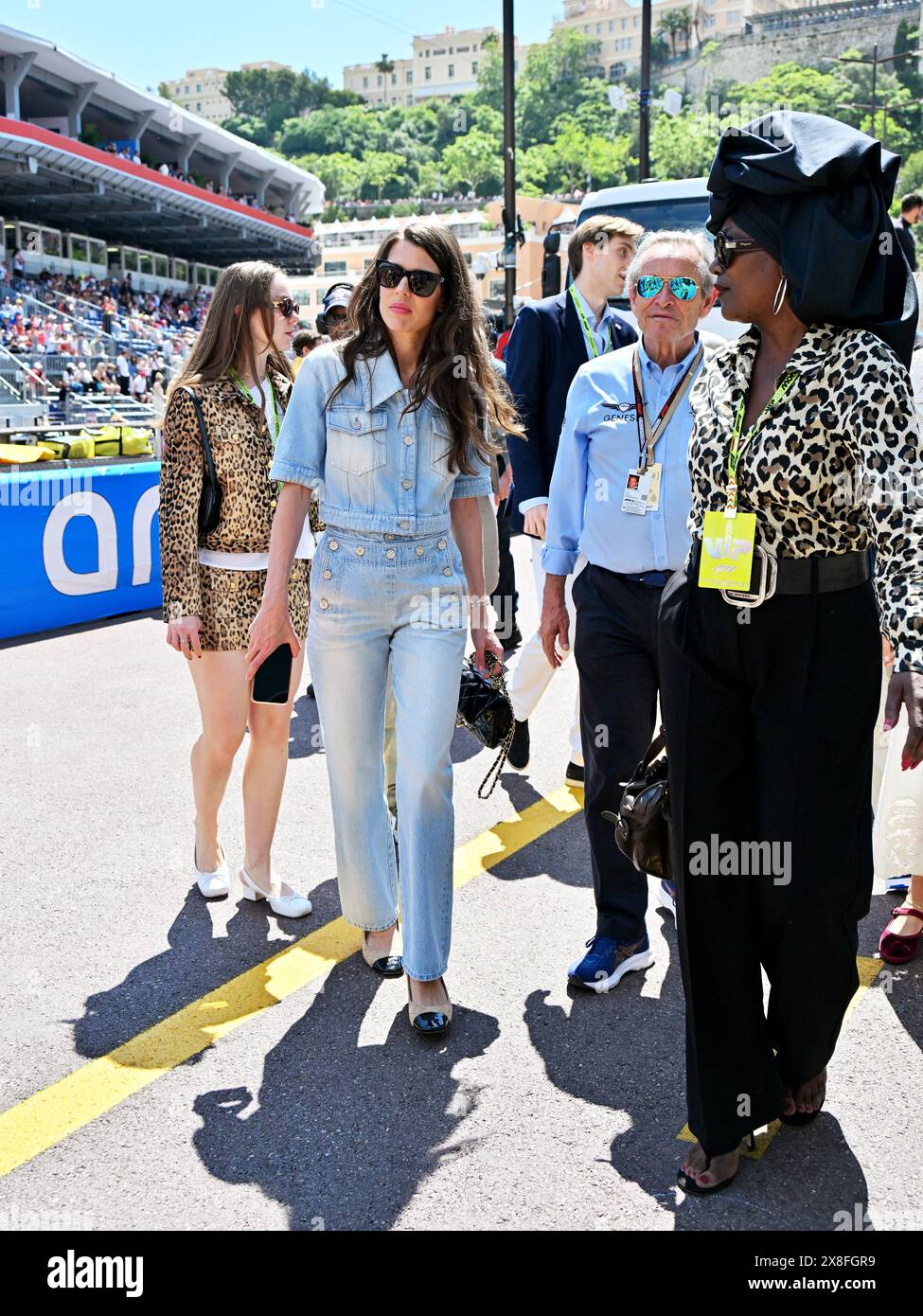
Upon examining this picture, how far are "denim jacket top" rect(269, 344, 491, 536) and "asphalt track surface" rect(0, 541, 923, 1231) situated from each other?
1390 millimetres

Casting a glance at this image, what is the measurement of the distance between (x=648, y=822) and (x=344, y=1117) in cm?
100

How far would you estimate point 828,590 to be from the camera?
8.68 ft

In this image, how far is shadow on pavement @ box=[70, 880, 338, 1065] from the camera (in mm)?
3561

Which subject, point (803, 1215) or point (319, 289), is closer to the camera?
point (803, 1215)

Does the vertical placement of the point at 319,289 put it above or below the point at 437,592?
above

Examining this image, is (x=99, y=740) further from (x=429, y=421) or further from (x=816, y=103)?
(x=816, y=103)

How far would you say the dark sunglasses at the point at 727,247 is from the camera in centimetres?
266

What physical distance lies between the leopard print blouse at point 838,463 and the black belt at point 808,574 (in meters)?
0.02

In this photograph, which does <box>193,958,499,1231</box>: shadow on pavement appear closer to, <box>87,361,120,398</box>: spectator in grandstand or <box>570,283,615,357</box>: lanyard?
<box>570,283,615,357</box>: lanyard

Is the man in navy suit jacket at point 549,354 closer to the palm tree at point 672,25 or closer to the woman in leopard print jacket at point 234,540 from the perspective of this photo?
the woman in leopard print jacket at point 234,540

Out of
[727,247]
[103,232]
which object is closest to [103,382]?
[103,232]
